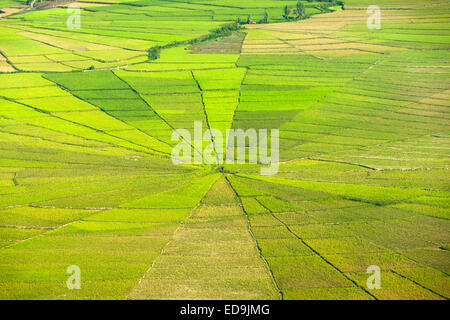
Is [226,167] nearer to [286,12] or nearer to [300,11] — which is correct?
[286,12]

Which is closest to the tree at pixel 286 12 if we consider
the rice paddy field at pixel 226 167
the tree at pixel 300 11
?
the tree at pixel 300 11

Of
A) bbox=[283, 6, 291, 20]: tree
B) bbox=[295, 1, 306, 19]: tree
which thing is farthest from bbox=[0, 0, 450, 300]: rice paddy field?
bbox=[283, 6, 291, 20]: tree

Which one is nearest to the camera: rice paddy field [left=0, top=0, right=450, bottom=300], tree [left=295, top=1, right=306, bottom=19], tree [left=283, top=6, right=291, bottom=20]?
rice paddy field [left=0, top=0, right=450, bottom=300]

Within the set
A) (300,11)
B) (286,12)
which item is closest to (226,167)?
(286,12)

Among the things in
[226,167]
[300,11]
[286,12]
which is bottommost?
[226,167]

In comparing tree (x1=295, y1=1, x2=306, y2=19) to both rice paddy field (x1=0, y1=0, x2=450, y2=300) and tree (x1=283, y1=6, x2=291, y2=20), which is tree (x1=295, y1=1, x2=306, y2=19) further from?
rice paddy field (x1=0, y1=0, x2=450, y2=300)

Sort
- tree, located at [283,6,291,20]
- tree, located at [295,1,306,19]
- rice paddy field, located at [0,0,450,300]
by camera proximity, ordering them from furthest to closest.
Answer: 1. tree, located at [283,6,291,20]
2. tree, located at [295,1,306,19]
3. rice paddy field, located at [0,0,450,300]

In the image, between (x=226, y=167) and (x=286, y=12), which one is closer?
(x=226, y=167)

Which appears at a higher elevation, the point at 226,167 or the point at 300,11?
the point at 300,11
